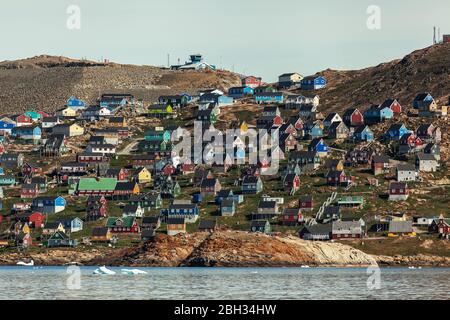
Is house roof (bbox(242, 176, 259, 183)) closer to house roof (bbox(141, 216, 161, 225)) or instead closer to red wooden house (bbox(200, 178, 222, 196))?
red wooden house (bbox(200, 178, 222, 196))

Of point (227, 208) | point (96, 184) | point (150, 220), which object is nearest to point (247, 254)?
point (227, 208)

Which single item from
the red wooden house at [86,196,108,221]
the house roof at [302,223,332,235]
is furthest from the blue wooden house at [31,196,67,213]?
the house roof at [302,223,332,235]

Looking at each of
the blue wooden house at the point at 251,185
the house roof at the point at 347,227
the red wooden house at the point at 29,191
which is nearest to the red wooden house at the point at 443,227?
the house roof at the point at 347,227

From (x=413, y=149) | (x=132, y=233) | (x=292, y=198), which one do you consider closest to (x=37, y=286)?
(x=132, y=233)

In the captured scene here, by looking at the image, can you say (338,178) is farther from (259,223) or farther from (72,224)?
(72,224)
